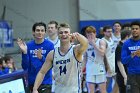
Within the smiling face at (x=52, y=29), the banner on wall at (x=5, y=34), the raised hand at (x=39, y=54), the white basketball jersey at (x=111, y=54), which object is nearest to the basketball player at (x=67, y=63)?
the raised hand at (x=39, y=54)

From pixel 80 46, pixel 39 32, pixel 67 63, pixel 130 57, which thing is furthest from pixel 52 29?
pixel 80 46

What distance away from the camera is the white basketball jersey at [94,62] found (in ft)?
29.3

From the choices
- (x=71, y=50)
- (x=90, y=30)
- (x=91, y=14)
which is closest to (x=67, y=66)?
(x=71, y=50)

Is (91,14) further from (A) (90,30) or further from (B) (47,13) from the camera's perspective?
(A) (90,30)

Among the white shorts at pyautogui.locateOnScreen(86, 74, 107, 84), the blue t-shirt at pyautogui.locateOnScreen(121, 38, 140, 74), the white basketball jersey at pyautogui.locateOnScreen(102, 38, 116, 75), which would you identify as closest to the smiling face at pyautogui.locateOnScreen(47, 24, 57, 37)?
the blue t-shirt at pyautogui.locateOnScreen(121, 38, 140, 74)

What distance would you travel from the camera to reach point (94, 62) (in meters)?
9.00

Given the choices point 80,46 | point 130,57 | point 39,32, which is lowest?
point 130,57

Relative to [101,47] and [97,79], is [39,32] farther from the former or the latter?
[97,79]

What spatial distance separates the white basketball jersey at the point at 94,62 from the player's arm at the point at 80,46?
3.46 meters

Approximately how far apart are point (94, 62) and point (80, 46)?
3.73m

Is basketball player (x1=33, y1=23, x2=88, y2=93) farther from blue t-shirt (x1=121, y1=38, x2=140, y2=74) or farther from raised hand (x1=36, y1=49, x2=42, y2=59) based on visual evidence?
blue t-shirt (x1=121, y1=38, x2=140, y2=74)

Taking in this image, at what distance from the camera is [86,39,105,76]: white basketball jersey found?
8920 millimetres

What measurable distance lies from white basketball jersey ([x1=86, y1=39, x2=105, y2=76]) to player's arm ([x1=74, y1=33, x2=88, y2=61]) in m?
3.46

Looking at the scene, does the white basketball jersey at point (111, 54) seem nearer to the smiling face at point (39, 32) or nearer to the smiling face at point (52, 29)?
the smiling face at point (52, 29)
